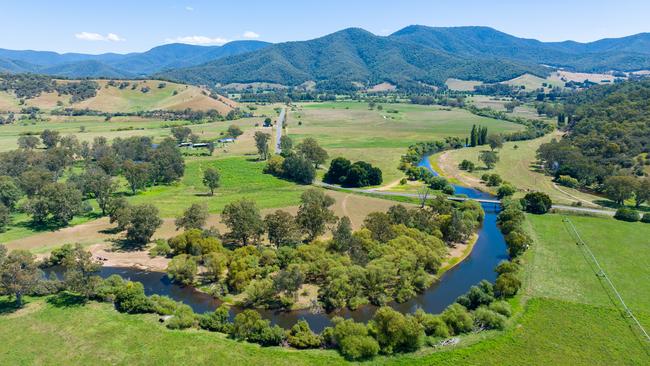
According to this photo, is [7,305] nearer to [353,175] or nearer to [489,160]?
[353,175]

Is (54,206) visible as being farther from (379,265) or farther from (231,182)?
(379,265)

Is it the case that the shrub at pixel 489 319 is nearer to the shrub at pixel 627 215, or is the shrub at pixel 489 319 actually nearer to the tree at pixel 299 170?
the shrub at pixel 627 215

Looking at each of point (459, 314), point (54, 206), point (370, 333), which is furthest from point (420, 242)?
point (54, 206)

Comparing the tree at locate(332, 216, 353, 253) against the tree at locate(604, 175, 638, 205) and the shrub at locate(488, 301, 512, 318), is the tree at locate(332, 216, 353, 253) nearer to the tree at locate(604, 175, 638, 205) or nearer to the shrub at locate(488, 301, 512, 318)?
the shrub at locate(488, 301, 512, 318)

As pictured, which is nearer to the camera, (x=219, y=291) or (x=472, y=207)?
(x=219, y=291)

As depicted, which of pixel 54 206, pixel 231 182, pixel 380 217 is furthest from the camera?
pixel 231 182
